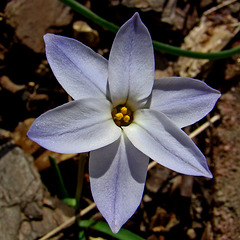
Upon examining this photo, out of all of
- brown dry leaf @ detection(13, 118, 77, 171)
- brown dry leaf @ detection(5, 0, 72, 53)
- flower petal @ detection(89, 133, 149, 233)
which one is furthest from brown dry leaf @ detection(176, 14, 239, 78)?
flower petal @ detection(89, 133, 149, 233)

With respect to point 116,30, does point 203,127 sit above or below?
below

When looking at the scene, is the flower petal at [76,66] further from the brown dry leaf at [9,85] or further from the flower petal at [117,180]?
the brown dry leaf at [9,85]

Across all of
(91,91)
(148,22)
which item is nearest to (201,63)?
(148,22)

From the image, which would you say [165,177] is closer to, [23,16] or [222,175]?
[222,175]

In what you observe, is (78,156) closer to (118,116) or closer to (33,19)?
(118,116)

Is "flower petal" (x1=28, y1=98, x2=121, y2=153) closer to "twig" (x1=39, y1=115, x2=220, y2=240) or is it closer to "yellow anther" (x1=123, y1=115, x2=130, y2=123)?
"yellow anther" (x1=123, y1=115, x2=130, y2=123)

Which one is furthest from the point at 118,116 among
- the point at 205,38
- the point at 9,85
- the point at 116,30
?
the point at 205,38

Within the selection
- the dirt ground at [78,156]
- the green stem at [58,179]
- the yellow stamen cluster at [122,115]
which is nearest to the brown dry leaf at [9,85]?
the dirt ground at [78,156]
